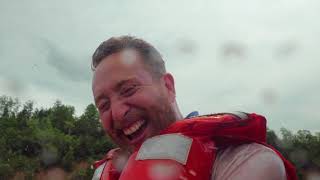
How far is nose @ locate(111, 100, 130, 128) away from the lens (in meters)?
2.20

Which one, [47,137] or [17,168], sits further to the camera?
[47,137]

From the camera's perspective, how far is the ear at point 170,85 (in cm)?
240

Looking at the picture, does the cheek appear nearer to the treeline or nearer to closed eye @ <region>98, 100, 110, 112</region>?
closed eye @ <region>98, 100, 110, 112</region>

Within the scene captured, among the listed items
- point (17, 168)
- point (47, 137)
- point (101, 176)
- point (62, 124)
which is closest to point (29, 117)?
point (62, 124)

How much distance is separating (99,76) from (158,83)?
0.33 m

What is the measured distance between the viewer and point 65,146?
56.0 m

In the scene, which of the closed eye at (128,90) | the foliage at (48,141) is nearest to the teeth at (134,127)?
the closed eye at (128,90)

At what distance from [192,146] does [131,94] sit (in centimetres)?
43

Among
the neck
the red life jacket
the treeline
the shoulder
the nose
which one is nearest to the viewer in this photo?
the shoulder

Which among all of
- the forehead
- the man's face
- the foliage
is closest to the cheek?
the man's face

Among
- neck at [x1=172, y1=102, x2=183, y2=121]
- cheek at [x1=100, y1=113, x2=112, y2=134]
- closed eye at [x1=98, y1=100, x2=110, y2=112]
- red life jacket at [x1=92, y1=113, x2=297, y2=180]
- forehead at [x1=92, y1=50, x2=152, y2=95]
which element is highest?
forehead at [x1=92, y1=50, x2=152, y2=95]

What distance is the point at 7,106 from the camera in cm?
7906

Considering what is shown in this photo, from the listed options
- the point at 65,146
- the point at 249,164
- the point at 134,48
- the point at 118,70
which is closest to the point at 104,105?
the point at 118,70

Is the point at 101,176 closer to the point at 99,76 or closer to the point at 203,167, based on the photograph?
the point at 99,76
